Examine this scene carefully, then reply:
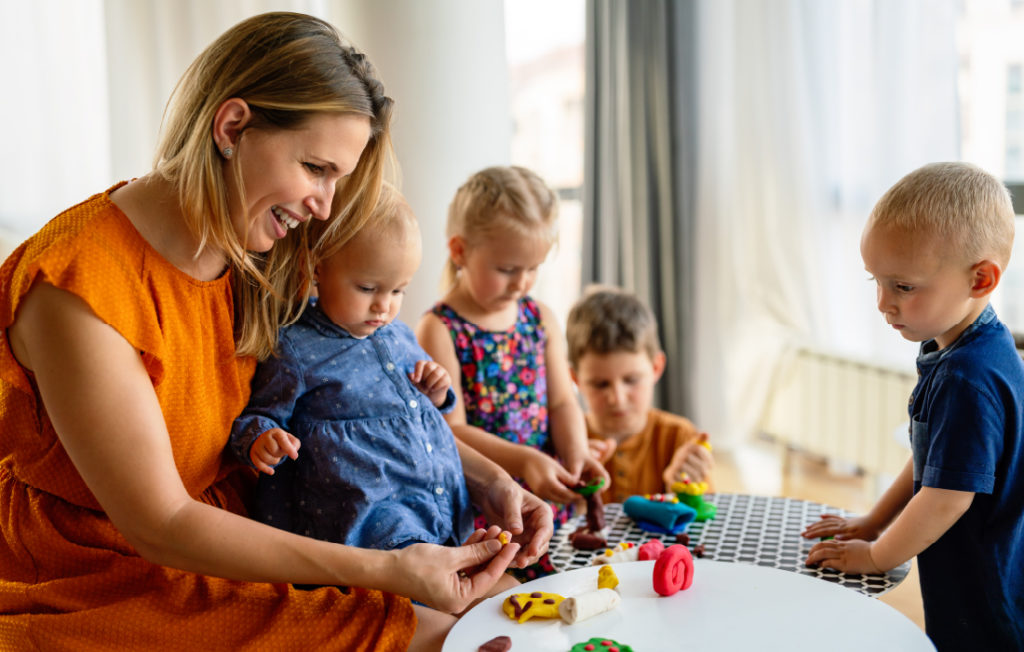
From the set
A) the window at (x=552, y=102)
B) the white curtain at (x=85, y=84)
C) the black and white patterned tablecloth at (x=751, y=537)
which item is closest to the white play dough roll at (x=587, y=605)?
the black and white patterned tablecloth at (x=751, y=537)

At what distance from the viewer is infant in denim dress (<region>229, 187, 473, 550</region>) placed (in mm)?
1450

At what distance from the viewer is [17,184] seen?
400 cm

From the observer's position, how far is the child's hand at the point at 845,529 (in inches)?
63.1

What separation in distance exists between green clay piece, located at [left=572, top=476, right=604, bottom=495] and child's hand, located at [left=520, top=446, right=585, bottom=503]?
13 millimetres

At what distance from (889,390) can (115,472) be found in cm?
302

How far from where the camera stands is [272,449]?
4.48ft

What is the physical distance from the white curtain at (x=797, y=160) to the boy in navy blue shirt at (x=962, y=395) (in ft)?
7.65

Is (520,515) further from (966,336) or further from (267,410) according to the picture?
(966,336)

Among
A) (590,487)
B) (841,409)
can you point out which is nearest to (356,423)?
(590,487)

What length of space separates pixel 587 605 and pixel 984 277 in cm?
74

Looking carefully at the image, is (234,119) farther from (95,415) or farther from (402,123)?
(402,123)

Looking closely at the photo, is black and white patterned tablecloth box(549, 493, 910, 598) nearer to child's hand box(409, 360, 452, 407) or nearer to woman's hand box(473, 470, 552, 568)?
woman's hand box(473, 470, 552, 568)

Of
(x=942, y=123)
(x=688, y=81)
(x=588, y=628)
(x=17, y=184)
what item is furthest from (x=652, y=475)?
(x=17, y=184)

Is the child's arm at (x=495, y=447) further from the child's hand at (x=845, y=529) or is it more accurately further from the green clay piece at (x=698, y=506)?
the child's hand at (x=845, y=529)
